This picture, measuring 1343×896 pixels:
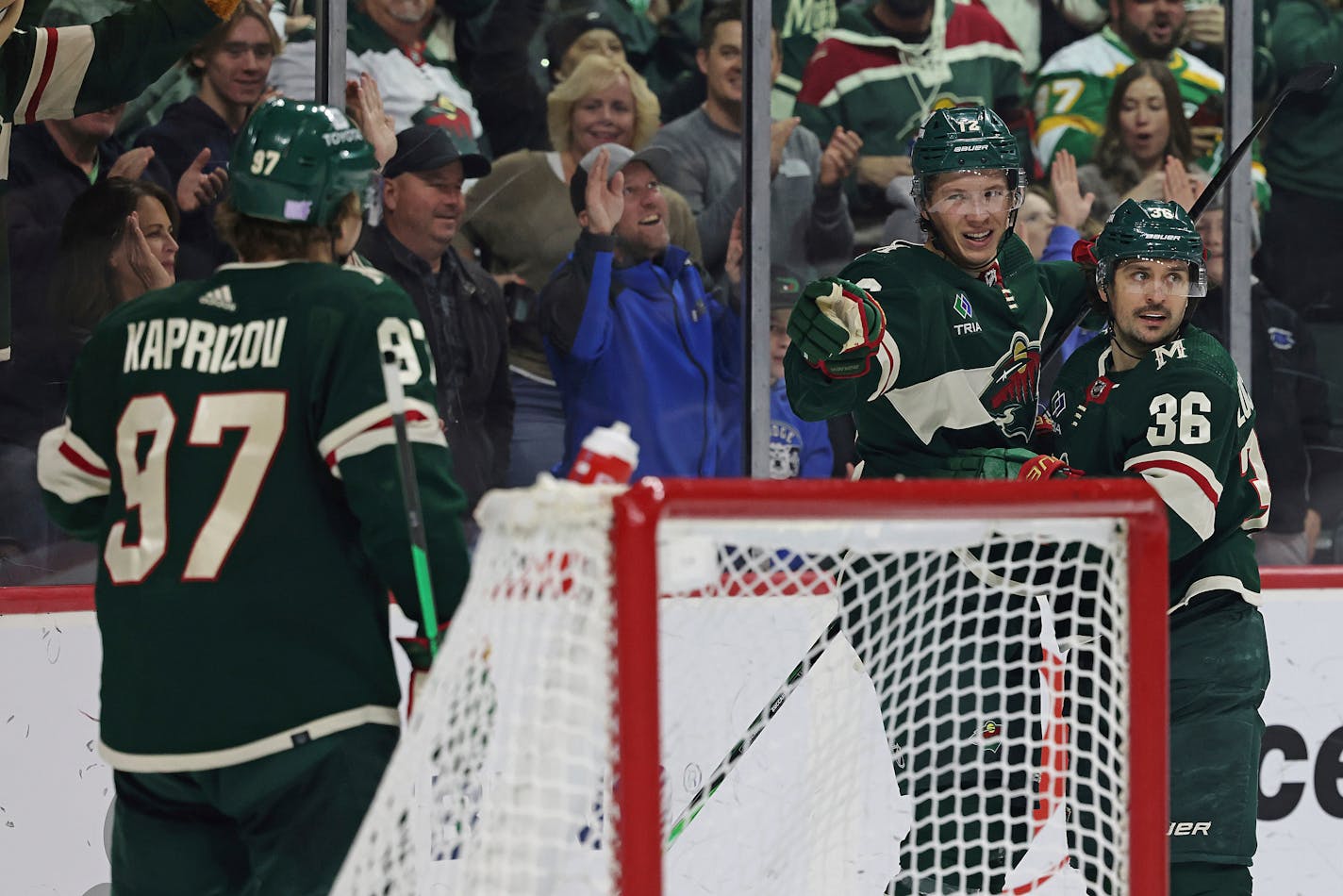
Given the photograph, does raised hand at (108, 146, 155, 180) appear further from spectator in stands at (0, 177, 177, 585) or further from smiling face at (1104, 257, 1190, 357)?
smiling face at (1104, 257, 1190, 357)

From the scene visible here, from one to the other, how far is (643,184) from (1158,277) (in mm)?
1936

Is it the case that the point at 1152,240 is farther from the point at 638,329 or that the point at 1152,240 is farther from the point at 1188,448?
the point at 638,329

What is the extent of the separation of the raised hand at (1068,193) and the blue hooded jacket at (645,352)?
3.29ft

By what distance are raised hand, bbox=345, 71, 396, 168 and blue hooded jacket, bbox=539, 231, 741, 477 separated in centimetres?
53

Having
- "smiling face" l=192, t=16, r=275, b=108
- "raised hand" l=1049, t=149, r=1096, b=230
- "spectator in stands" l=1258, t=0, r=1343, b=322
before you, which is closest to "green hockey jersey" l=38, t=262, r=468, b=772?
"smiling face" l=192, t=16, r=275, b=108

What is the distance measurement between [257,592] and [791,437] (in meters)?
2.80

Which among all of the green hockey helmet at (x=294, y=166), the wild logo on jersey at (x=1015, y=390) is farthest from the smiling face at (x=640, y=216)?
the green hockey helmet at (x=294, y=166)

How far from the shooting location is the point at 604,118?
4586 millimetres

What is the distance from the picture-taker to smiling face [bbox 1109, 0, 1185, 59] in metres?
4.96

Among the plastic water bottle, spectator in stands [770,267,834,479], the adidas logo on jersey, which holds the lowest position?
spectator in stands [770,267,834,479]

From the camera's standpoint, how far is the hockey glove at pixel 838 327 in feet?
9.27

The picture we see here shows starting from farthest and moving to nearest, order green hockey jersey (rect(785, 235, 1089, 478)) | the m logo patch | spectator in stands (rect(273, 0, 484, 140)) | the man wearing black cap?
the man wearing black cap, spectator in stands (rect(273, 0, 484, 140)), green hockey jersey (rect(785, 235, 1089, 478)), the m logo patch

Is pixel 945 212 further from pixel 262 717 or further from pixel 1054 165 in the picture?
pixel 1054 165

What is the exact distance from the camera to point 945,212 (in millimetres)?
3049
